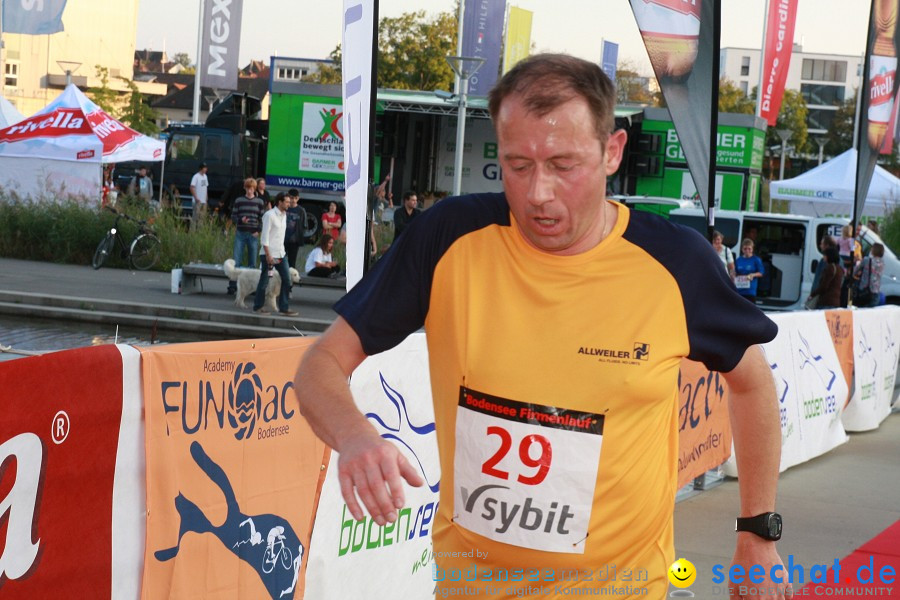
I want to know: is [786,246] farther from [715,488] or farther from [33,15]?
[33,15]

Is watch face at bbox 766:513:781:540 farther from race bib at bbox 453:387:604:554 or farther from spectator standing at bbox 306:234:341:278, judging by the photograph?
spectator standing at bbox 306:234:341:278

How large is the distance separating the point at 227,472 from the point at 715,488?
5.49m

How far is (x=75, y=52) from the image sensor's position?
10331cm

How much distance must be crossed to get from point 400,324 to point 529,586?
61 cm

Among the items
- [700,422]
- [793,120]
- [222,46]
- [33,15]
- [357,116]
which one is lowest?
[700,422]

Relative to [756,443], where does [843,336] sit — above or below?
below

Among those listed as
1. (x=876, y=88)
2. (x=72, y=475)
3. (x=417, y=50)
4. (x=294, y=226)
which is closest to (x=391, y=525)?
(x=72, y=475)

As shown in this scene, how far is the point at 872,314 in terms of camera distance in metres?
→ 12.7

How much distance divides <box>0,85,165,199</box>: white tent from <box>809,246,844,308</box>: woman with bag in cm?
1503

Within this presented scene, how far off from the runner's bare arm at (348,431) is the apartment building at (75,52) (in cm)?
9734

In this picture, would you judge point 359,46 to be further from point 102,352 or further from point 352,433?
point 352,433

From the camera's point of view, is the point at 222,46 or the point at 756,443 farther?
the point at 222,46

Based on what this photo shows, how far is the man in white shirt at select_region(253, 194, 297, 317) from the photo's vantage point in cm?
1681

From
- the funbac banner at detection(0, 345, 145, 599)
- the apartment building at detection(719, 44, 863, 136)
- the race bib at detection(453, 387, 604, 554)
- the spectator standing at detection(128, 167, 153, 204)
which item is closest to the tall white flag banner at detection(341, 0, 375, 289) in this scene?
the funbac banner at detection(0, 345, 145, 599)
